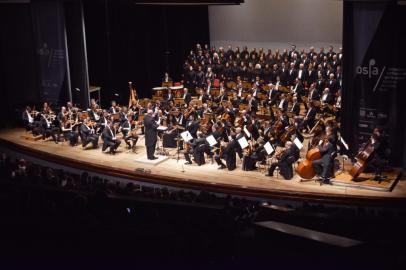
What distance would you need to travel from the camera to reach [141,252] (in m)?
4.76

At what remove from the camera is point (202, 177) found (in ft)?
40.2

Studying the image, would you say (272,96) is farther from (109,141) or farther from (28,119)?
(28,119)

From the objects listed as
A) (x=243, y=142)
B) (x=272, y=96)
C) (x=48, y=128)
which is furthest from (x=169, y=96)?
(x=243, y=142)

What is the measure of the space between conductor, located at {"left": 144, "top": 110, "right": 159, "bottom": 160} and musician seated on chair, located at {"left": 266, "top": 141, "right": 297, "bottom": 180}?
10.3ft

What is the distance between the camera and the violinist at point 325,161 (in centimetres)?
1124

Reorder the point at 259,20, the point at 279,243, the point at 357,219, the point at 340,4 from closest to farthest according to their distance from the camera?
the point at 279,243 < the point at 357,219 < the point at 340,4 < the point at 259,20

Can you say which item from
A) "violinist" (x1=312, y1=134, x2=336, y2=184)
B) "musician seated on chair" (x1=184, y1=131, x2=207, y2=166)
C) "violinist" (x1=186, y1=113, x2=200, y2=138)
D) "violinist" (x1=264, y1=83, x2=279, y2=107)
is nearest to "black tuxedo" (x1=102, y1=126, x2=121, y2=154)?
"violinist" (x1=186, y1=113, x2=200, y2=138)

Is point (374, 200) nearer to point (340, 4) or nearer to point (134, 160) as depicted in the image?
point (134, 160)

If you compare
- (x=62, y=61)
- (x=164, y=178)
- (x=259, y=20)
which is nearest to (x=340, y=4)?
(x=259, y=20)

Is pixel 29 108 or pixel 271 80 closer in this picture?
pixel 29 108

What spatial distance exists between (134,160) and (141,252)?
29.9 ft

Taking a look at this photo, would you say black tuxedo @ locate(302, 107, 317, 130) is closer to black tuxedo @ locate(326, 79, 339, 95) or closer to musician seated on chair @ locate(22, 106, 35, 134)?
black tuxedo @ locate(326, 79, 339, 95)

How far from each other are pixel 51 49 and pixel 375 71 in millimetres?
10246

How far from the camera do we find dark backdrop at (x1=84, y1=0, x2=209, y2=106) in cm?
1978
